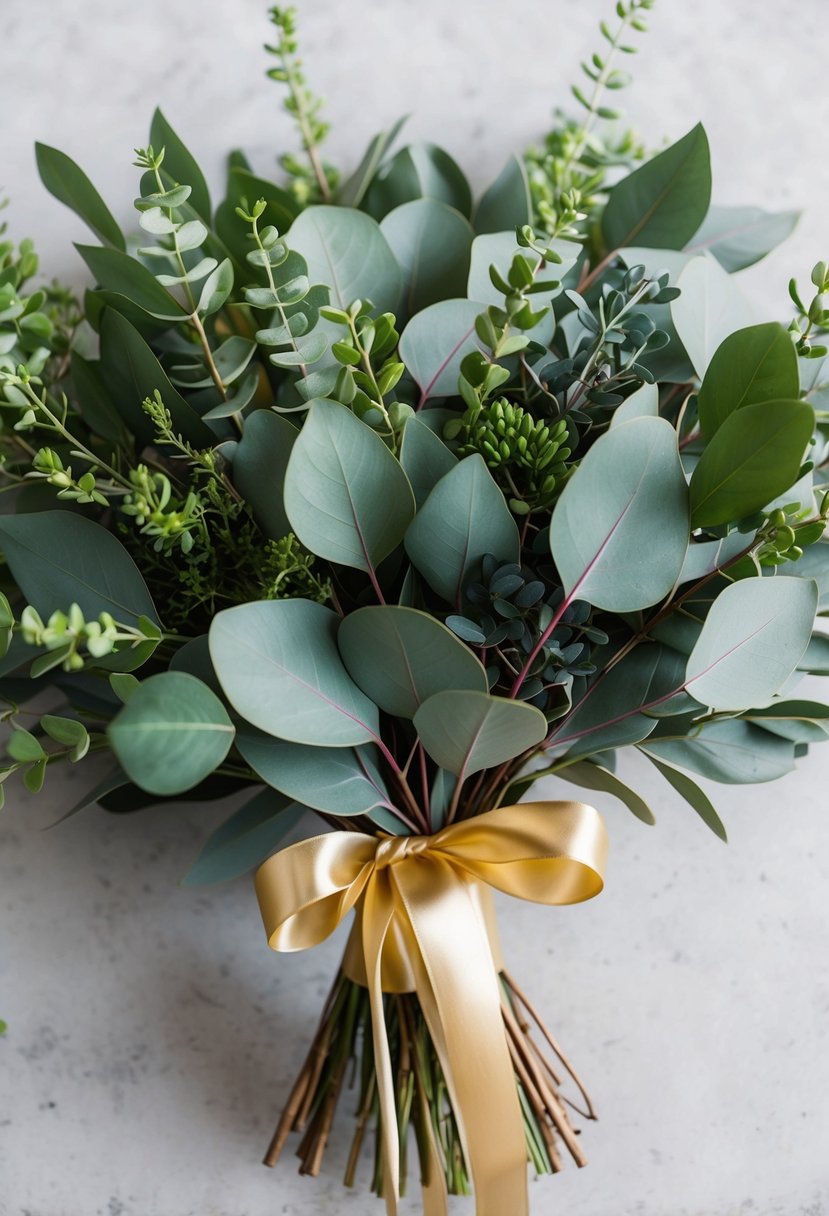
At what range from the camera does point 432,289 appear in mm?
684

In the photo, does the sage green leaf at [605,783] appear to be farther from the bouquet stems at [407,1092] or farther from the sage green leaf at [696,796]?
the bouquet stems at [407,1092]

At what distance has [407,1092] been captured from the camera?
27.3 inches

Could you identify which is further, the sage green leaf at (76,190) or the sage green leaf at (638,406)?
the sage green leaf at (76,190)

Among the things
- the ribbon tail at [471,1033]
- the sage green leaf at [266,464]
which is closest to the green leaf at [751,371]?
the sage green leaf at [266,464]

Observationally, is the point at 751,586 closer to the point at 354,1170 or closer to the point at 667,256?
the point at 667,256

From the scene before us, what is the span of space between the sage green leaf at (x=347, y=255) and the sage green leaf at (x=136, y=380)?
0.11m

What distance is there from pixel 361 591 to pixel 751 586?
9.1 inches

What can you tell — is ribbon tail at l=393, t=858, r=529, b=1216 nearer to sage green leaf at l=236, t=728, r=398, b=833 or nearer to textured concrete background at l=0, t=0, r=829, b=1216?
sage green leaf at l=236, t=728, r=398, b=833

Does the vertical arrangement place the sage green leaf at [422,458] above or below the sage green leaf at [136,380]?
below

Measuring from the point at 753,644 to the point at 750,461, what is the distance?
4.1 inches

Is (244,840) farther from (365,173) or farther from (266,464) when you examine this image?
(365,173)

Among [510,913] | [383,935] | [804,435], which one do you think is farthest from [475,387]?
[510,913]

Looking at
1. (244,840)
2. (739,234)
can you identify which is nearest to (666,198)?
Answer: (739,234)

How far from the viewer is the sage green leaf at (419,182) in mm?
→ 744
